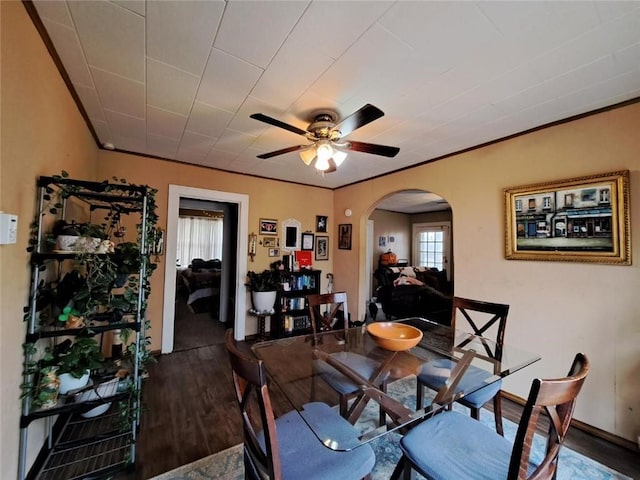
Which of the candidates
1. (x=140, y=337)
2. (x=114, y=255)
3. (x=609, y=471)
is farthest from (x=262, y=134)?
(x=609, y=471)

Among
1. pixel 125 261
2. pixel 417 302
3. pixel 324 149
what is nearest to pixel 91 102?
pixel 125 261

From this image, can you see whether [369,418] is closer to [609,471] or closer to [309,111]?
[609,471]

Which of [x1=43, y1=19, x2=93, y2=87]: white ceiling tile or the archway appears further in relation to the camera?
the archway

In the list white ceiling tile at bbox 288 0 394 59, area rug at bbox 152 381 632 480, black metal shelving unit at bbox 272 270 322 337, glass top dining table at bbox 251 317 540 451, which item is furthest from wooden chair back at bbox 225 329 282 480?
black metal shelving unit at bbox 272 270 322 337

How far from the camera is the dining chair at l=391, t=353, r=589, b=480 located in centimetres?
85

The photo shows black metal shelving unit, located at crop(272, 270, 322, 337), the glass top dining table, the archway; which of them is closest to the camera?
the glass top dining table

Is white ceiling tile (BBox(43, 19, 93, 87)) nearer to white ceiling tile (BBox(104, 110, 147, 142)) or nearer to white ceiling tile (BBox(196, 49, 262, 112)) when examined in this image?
white ceiling tile (BBox(104, 110, 147, 142))

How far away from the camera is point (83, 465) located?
1629 mm

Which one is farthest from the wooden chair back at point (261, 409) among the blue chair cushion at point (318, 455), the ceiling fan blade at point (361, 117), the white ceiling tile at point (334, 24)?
the white ceiling tile at point (334, 24)

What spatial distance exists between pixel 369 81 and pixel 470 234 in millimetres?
1958

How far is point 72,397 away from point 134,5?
222cm

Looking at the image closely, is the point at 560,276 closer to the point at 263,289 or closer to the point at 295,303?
the point at 295,303

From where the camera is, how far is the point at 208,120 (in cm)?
232

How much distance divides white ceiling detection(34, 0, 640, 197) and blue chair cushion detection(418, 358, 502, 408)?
190 cm
